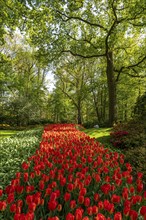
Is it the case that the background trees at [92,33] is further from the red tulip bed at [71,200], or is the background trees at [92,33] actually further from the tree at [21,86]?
the red tulip bed at [71,200]

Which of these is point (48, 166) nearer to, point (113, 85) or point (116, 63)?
point (113, 85)

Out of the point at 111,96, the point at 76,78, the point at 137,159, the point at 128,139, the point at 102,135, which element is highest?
the point at 76,78

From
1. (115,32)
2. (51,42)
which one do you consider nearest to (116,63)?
(115,32)

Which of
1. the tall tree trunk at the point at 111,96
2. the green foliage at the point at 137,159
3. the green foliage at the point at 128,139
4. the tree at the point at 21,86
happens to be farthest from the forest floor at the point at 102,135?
the tree at the point at 21,86

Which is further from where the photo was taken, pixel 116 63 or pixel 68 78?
pixel 68 78

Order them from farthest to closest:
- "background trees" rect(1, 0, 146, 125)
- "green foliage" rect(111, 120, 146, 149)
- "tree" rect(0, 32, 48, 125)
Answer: "tree" rect(0, 32, 48, 125), "background trees" rect(1, 0, 146, 125), "green foliage" rect(111, 120, 146, 149)

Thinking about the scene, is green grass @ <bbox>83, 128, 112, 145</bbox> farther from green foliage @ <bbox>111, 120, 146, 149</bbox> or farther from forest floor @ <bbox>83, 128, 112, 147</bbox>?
green foliage @ <bbox>111, 120, 146, 149</bbox>

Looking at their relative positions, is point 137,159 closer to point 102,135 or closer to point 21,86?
point 102,135

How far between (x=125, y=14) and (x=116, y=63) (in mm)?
7292

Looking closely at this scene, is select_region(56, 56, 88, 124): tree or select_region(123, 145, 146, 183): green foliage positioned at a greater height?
select_region(56, 56, 88, 124): tree

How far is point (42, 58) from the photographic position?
2170cm

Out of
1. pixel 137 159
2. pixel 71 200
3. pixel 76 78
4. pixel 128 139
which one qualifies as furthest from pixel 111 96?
pixel 71 200

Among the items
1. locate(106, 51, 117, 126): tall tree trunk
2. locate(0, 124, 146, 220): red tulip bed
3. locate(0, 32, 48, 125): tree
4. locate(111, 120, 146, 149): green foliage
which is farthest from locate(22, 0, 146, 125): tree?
locate(0, 124, 146, 220): red tulip bed

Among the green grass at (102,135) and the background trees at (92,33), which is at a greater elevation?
the background trees at (92,33)
